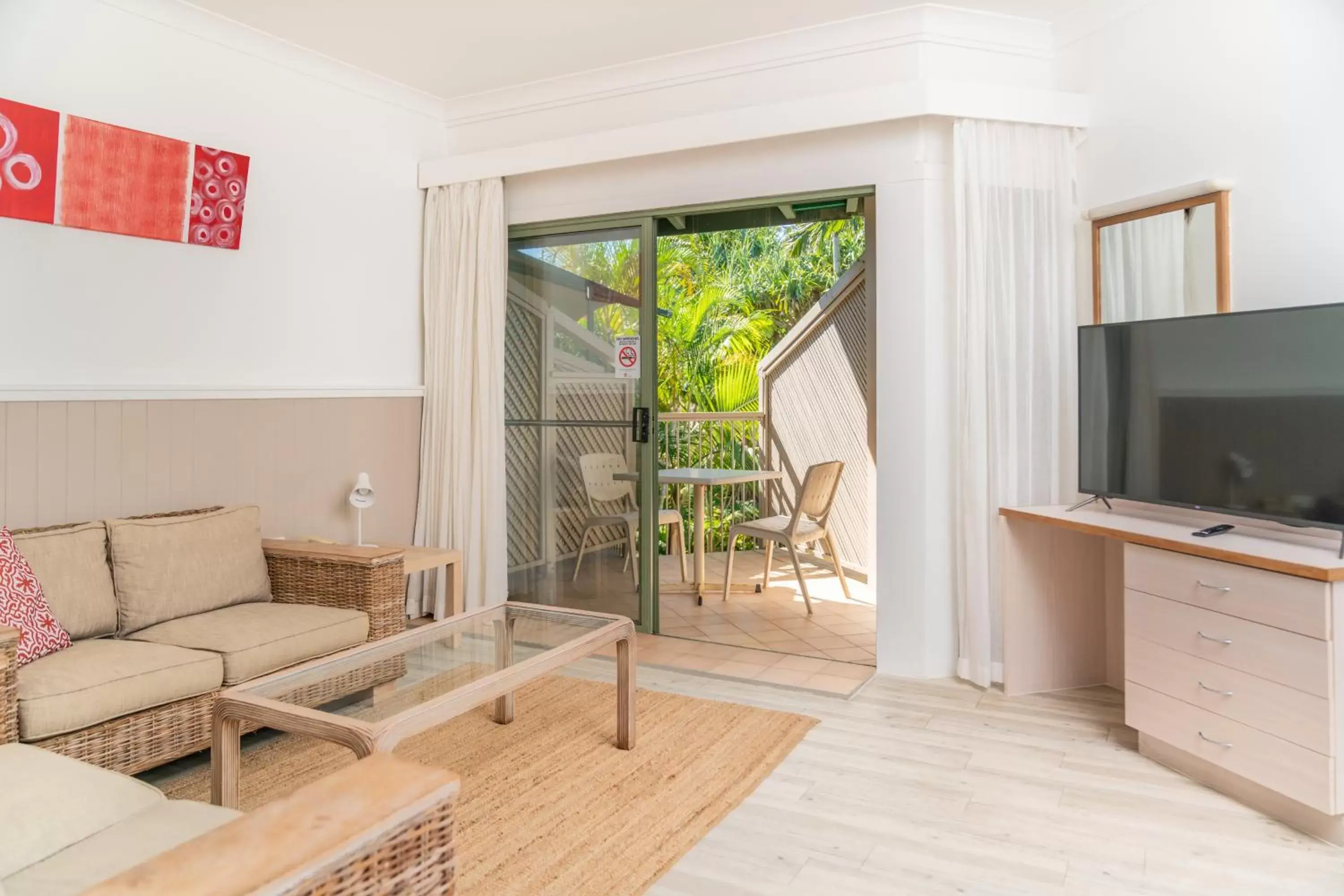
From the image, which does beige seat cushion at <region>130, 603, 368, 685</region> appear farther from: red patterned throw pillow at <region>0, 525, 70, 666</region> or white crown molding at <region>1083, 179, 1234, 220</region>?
white crown molding at <region>1083, 179, 1234, 220</region>

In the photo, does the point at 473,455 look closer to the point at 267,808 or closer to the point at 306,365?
the point at 306,365

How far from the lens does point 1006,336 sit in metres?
3.49

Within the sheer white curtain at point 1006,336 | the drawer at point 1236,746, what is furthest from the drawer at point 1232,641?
the sheer white curtain at point 1006,336

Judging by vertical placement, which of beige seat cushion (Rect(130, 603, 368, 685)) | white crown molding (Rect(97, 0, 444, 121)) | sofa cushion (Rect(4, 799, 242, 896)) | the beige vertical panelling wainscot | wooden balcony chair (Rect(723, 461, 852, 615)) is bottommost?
sofa cushion (Rect(4, 799, 242, 896))

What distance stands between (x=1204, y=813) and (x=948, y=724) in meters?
0.85

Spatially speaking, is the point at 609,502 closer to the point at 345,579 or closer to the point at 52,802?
the point at 345,579

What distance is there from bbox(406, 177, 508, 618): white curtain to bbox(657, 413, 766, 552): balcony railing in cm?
196

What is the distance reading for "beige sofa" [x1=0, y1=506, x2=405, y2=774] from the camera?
7.57 ft

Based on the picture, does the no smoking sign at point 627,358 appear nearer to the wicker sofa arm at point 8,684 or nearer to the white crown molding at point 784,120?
the white crown molding at point 784,120

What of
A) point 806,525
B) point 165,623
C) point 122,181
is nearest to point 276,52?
point 122,181

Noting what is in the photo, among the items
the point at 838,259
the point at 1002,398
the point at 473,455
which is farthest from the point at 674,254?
the point at 1002,398

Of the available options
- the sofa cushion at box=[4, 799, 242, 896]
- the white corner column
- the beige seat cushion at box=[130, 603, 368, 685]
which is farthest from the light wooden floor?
the beige seat cushion at box=[130, 603, 368, 685]

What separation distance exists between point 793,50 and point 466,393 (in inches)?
91.1

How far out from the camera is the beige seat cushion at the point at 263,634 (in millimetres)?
2713
